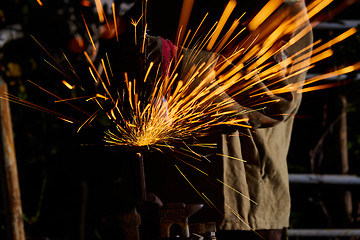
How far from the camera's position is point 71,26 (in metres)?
3.11

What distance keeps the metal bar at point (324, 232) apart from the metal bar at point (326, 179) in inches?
13.0

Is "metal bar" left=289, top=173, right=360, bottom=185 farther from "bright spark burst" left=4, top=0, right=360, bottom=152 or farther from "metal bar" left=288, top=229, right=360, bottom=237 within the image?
"bright spark burst" left=4, top=0, right=360, bottom=152

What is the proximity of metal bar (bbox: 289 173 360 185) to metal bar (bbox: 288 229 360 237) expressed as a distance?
0.33m

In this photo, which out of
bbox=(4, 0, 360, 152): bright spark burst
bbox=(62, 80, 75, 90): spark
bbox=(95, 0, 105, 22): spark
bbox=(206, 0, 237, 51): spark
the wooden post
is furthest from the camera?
bbox=(95, 0, 105, 22): spark

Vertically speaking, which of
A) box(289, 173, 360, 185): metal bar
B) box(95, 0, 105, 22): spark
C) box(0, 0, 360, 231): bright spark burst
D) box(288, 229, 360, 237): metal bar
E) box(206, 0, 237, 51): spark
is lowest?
box(288, 229, 360, 237): metal bar

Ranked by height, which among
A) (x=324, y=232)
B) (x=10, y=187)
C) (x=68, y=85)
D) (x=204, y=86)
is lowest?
(x=324, y=232)

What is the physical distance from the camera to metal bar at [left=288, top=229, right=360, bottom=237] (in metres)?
2.98

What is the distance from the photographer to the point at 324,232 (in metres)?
3.04

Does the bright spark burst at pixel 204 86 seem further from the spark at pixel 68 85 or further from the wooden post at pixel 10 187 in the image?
the spark at pixel 68 85

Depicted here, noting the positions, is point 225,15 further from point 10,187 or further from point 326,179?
point 326,179

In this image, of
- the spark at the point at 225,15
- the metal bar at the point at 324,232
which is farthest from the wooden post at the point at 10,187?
the metal bar at the point at 324,232

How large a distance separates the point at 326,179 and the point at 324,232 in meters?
0.37

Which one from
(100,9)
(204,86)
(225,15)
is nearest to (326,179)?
(225,15)

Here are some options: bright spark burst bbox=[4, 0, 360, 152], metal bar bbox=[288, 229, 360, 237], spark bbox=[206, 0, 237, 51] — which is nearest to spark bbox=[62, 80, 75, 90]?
bright spark burst bbox=[4, 0, 360, 152]
